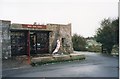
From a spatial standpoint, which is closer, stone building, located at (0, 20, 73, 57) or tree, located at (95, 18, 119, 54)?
stone building, located at (0, 20, 73, 57)

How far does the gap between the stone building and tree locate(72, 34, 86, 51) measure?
32.3ft

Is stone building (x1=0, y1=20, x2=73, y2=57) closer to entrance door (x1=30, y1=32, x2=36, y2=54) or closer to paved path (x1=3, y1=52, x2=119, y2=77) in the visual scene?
entrance door (x1=30, y1=32, x2=36, y2=54)

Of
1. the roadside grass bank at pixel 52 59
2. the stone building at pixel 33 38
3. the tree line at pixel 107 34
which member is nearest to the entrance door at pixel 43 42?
the stone building at pixel 33 38

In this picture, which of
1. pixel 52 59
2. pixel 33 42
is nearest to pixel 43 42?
pixel 33 42

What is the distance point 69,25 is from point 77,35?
32.6 ft

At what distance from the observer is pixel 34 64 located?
55.7ft

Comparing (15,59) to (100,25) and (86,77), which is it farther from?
(100,25)

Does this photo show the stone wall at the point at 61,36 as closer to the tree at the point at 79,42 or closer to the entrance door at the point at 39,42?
the entrance door at the point at 39,42

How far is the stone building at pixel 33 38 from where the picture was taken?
20.1 metres

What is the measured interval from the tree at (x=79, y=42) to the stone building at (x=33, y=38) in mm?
9838

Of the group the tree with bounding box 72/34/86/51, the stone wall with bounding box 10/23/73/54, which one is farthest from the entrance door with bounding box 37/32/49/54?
the tree with bounding box 72/34/86/51

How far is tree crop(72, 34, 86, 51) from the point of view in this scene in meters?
35.0

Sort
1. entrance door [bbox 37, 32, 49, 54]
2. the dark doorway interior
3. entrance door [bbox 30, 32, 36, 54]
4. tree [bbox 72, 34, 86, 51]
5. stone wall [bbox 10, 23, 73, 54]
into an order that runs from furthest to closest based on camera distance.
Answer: tree [bbox 72, 34, 86, 51] → stone wall [bbox 10, 23, 73, 54] → entrance door [bbox 37, 32, 49, 54] → entrance door [bbox 30, 32, 36, 54] → the dark doorway interior

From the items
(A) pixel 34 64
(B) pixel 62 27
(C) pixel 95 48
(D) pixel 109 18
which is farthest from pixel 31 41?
(C) pixel 95 48
